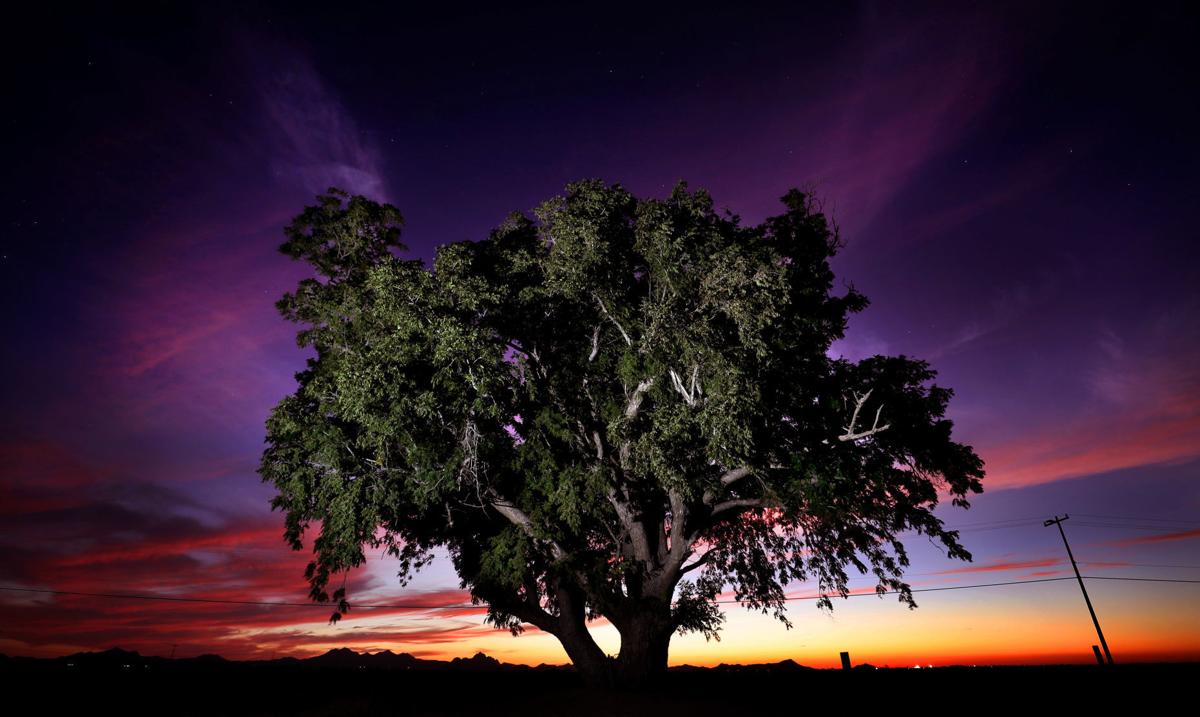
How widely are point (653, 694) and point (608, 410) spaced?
7924mm

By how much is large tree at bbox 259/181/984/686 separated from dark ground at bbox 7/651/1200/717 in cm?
227

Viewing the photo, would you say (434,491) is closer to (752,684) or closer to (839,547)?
(752,684)

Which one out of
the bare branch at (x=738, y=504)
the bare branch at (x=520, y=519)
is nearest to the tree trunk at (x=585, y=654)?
the bare branch at (x=520, y=519)

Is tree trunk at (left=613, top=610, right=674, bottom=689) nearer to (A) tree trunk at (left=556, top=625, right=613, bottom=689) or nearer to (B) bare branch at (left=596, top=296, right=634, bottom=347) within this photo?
(A) tree trunk at (left=556, top=625, right=613, bottom=689)

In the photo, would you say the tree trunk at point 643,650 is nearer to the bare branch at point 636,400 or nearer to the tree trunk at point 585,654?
the tree trunk at point 585,654

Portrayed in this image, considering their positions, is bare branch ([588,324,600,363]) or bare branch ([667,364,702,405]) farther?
bare branch ([588,324,600,363])

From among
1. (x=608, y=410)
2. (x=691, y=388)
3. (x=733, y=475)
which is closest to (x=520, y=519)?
(x=608, y=410)

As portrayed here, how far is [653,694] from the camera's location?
14500 mm

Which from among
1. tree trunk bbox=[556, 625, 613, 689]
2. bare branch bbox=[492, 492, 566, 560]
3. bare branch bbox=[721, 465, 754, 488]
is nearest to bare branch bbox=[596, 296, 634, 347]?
bare branch bbox=[721, 465, 754, 488]

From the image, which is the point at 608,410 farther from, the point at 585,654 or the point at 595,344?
the point at 585,654

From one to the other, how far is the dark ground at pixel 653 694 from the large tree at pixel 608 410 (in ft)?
7.46

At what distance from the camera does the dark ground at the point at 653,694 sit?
41.3ft

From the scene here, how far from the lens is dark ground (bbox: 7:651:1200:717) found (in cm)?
1259

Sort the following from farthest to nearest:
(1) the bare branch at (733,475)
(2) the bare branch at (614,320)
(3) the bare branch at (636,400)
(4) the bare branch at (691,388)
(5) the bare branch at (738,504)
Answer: (5) the bare branch at (738,504), (3) the bare branch at (636,400), (2) the bare branch at (614,320), (1) the bare branch at (733,475), (4) the bare branch at (691,388)
